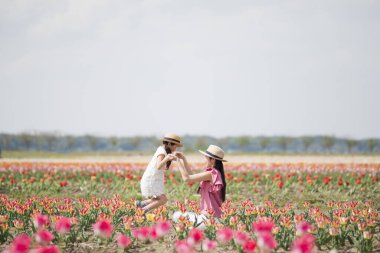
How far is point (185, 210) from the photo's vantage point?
6.29m

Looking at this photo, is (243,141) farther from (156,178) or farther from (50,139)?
(156,178)

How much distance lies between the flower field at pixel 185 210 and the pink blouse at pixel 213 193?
0.69 feet

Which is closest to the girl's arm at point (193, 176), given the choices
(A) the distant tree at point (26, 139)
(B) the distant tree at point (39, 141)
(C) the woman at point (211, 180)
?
(C) the woman at point (211, 180)

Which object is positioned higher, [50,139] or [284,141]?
[50,139]

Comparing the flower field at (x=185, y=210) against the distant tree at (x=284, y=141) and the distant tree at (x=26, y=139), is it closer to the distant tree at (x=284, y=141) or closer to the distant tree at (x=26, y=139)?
the distant tree at (x=26, y=139)

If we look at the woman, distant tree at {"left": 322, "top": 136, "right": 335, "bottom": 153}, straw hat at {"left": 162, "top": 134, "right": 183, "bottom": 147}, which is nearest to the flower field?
the woman

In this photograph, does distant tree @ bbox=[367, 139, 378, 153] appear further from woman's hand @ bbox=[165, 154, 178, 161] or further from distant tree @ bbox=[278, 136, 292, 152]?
woman's hand @ bbox=[165, 154, 178, 161]

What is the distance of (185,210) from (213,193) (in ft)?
2.49

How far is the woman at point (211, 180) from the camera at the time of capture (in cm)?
661

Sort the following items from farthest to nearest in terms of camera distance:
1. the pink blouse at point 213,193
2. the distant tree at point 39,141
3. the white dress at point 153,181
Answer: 1. the distant tree at point 39,141
2. the white dress at point 153,181
3. the pink blouse at point 213,193

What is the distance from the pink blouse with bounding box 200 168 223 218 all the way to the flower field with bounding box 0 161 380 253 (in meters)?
0.21

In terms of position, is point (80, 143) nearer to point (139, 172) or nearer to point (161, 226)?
point (139, 172)

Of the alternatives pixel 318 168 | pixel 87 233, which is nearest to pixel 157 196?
pixel 87 233

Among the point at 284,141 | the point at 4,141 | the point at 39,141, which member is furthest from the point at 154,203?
the point at 284,141
